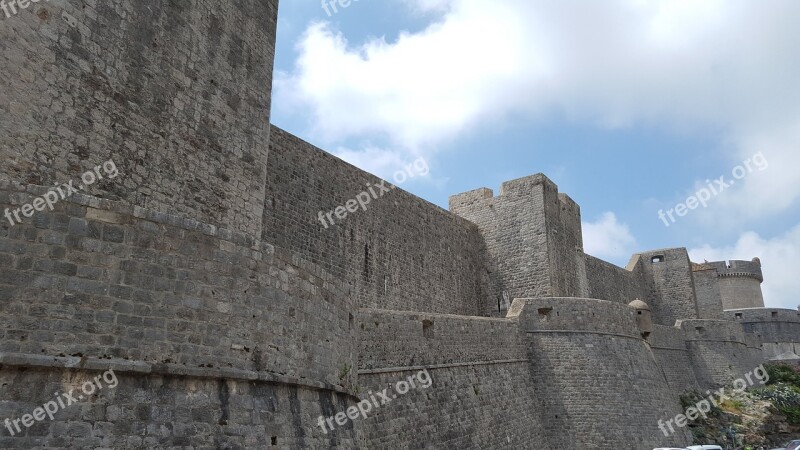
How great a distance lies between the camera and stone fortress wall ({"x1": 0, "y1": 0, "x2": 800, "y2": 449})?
15.8 feet

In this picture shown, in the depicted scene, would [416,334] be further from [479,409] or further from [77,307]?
[77,307]

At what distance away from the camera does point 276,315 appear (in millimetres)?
6316

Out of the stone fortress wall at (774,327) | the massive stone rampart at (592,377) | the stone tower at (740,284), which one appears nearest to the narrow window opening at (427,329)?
the massive stone rampart at (592,377)

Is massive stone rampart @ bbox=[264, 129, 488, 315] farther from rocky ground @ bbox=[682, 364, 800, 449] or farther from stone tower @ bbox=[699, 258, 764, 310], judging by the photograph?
stone tower @ bbox=[699, 258, 764, 310]

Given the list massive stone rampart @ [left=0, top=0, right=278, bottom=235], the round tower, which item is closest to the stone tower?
the round tower

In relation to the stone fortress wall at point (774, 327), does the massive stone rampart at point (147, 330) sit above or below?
below

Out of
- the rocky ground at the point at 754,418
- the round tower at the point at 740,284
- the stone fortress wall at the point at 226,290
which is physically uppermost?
the round tower at the point at 740,284

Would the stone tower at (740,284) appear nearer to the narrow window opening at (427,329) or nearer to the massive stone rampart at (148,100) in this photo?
the narrow window opening at (427,329)

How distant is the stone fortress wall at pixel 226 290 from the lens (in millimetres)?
4809

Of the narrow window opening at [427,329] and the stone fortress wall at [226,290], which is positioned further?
the narrow window opening at [427,329]

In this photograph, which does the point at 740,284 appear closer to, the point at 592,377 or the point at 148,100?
the point at 592,377

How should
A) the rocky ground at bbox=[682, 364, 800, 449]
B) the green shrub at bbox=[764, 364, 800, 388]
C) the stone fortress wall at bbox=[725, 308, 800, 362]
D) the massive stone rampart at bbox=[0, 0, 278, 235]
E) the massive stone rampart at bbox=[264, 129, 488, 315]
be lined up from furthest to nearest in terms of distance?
1. the stone fortress wall at bbox=[725, 308, 800, 362]
2. the green shrub at bbox=[764, 364, 800, 388]
3. the rocky ground at bbox=[682, 364, 800, 449]
4. the massive stone rampart at bbox=[264, 129, 488, 315]
5. the massive stone rampart at bbox=[0, 0, 278, 235]

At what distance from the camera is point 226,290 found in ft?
19.0

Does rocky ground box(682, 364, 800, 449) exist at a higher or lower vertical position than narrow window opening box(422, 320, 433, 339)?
lower
